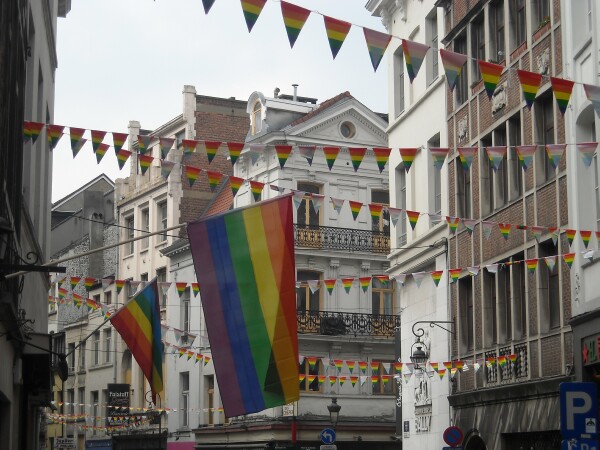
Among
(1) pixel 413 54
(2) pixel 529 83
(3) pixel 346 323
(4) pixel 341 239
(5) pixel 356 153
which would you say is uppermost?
(4) pixel 341 239

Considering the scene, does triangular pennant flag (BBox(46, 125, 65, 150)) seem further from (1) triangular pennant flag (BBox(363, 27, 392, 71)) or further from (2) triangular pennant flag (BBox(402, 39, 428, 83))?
(2) triangular pennant flag (BBox(402, 39, 428, 83))

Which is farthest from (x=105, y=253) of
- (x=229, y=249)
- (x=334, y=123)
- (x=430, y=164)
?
(x=229, y=249)

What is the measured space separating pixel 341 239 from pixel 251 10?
108 ft

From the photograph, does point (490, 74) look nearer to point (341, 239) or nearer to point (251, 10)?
point (251, 10)

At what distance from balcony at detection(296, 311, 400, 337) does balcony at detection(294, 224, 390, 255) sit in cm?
241

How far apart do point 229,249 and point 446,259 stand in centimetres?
1463

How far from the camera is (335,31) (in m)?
12.5

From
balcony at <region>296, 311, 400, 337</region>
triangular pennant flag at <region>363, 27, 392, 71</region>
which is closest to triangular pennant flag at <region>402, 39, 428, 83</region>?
triangular pennant flag at <region>363, 27, 392, 71</region>

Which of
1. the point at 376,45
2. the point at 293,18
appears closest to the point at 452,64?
the point at 376,45

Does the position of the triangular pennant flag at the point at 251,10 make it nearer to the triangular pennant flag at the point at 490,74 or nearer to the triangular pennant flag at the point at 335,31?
the triangular pennant flag at the point at 335,31

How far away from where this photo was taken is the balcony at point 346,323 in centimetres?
4325

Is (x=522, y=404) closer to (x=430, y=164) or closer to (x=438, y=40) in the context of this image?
(x=430, y=164)

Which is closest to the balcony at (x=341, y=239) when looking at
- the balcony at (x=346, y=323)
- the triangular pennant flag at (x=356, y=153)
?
the balcony at (x=346, y=323)

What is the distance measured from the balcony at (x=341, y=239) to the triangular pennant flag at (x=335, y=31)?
30.4 m
